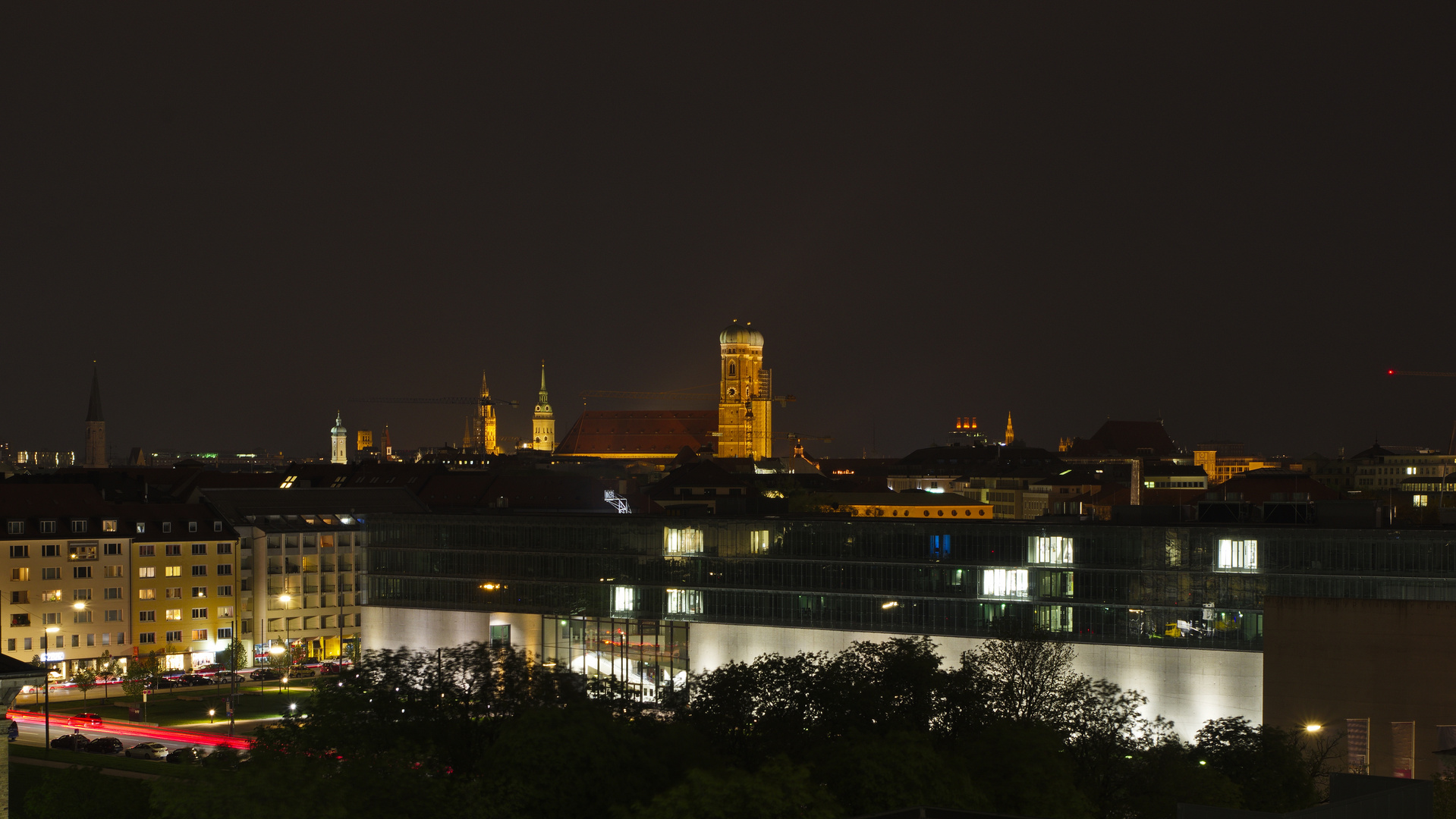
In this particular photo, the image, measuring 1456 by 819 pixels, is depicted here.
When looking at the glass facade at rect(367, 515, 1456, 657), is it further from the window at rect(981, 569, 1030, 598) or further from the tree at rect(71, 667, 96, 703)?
the tree at rect(71, 667, 96, 703)

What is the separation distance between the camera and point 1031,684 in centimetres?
5959

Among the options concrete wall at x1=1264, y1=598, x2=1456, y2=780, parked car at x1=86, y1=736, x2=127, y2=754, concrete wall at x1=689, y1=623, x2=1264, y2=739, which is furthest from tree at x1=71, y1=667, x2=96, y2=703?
concrete wall at x1=1264, y1=598, x2=1456, y2=780

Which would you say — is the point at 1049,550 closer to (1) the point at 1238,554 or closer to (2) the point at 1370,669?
(1) the point at 1238,554

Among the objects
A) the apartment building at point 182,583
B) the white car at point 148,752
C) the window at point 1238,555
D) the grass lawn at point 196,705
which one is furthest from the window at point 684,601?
the apartment building at point 182,583

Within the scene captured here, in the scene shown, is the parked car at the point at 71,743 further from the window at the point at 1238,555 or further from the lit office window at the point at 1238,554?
the lit office window at the point at 1238,554

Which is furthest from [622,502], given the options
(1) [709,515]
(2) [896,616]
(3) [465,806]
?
(3) [465,806]

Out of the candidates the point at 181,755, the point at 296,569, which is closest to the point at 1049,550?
the point at 181,755

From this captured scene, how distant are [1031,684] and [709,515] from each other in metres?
33.3

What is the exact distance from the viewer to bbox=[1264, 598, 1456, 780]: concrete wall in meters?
62.8

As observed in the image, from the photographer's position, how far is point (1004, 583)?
263ft

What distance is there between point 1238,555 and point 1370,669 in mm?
10923

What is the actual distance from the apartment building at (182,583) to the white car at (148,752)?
1370 inches

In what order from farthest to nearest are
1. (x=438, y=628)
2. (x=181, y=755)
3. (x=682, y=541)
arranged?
(x=438, y=628) → (x=682, y=541) → (x=181, y=755)

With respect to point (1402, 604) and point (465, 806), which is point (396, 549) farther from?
point (465, 806)
